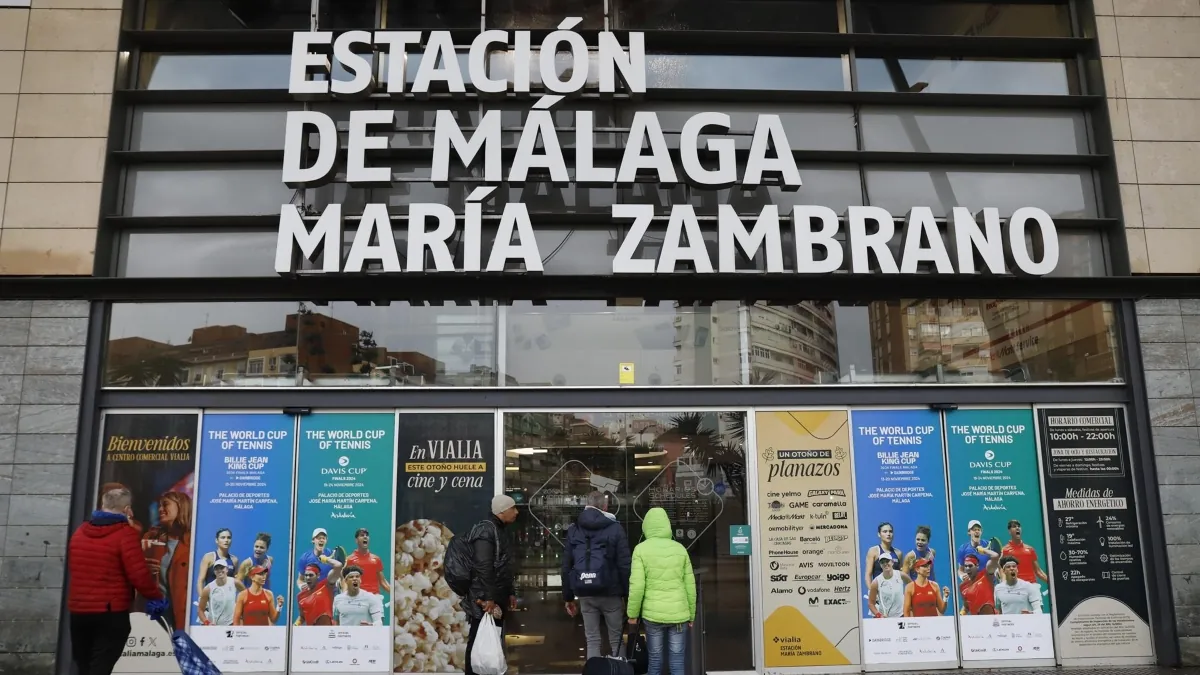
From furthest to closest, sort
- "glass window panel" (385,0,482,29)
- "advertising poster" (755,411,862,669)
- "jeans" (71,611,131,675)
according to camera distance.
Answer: "glass window panel" (385,0,482,29) → "advertising poster" (755,411,862,669) → "jeans" (71,611,131,675)

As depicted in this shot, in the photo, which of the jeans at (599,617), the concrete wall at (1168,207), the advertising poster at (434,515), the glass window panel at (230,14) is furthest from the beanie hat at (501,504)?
the concrete wall at (1168,207)

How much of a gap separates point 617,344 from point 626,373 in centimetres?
31

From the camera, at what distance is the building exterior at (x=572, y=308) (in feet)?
26.8

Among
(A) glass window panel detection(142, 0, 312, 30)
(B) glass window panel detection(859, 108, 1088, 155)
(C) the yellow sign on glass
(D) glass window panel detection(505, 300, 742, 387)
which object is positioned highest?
(A) glass window panel detection(142, 0, 312, 30)

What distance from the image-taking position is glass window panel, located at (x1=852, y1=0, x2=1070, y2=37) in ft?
31.3

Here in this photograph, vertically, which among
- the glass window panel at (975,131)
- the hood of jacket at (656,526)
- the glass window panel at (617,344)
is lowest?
the hood of jacket at (656,526)

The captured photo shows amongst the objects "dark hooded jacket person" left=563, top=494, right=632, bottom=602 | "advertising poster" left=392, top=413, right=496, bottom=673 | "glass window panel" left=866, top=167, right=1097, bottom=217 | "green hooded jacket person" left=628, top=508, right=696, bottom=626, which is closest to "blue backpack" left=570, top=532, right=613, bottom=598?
"dark hooded jacket person" left=563, top=494, right=632, bottom=602

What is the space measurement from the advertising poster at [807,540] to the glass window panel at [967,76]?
12.4 feet

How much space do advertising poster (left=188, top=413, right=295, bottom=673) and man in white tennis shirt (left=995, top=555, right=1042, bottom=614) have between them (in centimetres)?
681

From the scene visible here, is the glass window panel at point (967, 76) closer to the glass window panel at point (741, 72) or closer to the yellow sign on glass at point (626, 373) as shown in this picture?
the glass window panel at point (741, 72)

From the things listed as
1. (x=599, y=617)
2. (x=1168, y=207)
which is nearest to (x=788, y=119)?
(x=1168, y=207)

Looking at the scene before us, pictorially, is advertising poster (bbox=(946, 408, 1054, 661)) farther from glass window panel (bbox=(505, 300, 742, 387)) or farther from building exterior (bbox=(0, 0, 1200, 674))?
glass window panel (bbox=(505, 300, 742, 387))

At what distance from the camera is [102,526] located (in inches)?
A: 257

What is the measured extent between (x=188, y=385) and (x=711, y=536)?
17.5 feet
